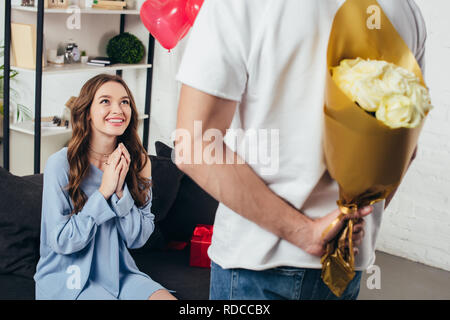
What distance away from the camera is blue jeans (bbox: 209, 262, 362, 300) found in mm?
899

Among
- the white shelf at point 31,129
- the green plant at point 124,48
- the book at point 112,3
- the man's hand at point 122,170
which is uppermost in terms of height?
the book at point 112,3

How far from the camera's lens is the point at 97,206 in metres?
2.00

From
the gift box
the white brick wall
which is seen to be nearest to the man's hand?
the gift box

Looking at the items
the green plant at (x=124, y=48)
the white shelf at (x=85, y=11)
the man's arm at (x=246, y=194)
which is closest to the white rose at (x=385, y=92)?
the man's arm at (x=246, y=194)

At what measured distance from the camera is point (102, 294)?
2062 millimetres

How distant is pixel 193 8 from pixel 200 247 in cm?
105

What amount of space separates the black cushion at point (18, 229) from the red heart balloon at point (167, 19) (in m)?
0.95

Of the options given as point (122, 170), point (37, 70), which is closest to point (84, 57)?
point (37, 70)

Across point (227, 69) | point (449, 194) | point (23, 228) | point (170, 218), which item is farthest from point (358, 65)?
point (449, 194)

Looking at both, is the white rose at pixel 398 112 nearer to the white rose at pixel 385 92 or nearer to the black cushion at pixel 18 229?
the white rose at pixel 385 92

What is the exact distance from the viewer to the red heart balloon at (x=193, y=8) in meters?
2.27

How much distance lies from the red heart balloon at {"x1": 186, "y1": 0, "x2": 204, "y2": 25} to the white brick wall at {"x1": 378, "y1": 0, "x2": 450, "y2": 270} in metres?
1.82

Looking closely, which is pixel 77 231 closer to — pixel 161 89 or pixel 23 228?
pixel 23 228

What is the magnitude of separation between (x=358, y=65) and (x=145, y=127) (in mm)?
3953
